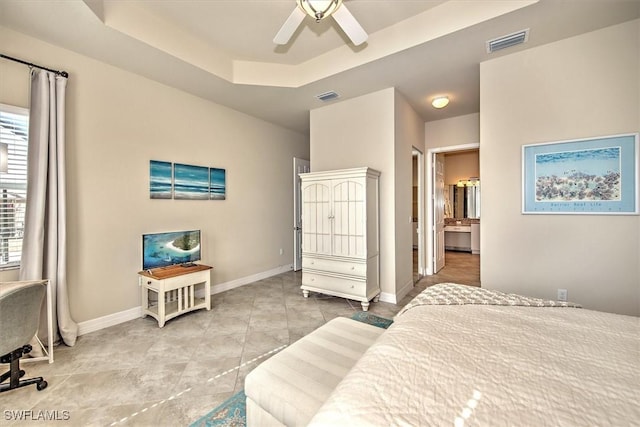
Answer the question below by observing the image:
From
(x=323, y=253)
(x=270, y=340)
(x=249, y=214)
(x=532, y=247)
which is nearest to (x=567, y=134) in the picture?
(x=532, y=247)

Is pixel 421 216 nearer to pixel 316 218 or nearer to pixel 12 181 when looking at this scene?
pixel 316 218

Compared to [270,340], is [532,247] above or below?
above

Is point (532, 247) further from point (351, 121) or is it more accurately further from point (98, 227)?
point (98, 227)

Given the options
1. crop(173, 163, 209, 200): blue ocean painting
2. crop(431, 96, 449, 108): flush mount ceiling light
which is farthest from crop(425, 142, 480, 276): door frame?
crop(173, 163, 209, 200): blue ocean painting

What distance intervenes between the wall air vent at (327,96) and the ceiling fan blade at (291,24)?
147 centimetres

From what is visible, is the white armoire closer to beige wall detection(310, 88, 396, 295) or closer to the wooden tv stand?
beige wall detection(310, 88, 396, 295)

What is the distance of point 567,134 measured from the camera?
2.49 m

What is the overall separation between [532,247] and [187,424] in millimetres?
3240

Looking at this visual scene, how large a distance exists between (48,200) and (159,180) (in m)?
1.06

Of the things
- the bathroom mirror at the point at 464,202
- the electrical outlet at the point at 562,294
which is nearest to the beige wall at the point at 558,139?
the electrical outlet at the point at 562,294

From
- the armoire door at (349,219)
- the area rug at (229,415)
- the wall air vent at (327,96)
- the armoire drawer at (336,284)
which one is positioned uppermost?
the wall air vent at (327,96)

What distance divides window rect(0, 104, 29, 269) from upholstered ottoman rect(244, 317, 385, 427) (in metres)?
2.60

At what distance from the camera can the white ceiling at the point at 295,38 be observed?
2.20 meters

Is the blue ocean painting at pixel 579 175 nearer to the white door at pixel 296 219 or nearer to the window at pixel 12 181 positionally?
the white door at pixel 296 219
